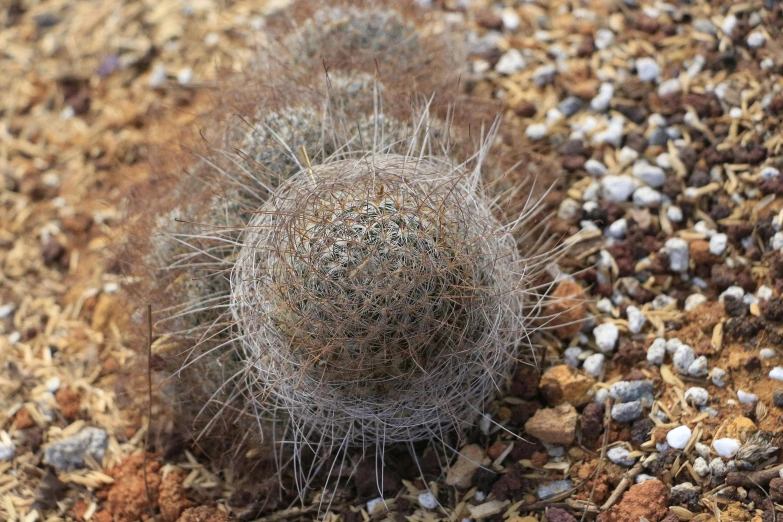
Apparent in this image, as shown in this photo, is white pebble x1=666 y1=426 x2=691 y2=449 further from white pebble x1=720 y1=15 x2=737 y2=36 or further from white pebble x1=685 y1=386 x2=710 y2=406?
white pebble x1=720 y1=15 x2=737 y2=36

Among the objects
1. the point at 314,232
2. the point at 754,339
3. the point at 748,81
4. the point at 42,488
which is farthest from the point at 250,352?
the point at 748,81

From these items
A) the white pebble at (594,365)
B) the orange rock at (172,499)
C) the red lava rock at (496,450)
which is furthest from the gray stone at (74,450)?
the white pebble at (594,365)

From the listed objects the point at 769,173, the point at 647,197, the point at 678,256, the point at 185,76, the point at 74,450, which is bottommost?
the point at 74,450

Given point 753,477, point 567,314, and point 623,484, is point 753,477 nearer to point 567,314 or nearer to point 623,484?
point 623,484

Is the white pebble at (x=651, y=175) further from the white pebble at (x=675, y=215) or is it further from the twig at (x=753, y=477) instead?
the twig at (x=753, y=477)

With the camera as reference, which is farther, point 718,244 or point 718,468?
point 718,244

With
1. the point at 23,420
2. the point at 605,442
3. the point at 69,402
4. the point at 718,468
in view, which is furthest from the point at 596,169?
the point at 23,420

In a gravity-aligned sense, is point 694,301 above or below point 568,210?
below

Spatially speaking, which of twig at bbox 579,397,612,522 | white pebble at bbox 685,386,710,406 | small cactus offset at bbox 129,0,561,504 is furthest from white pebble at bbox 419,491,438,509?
white pebble at bbox 685,386,710,406
